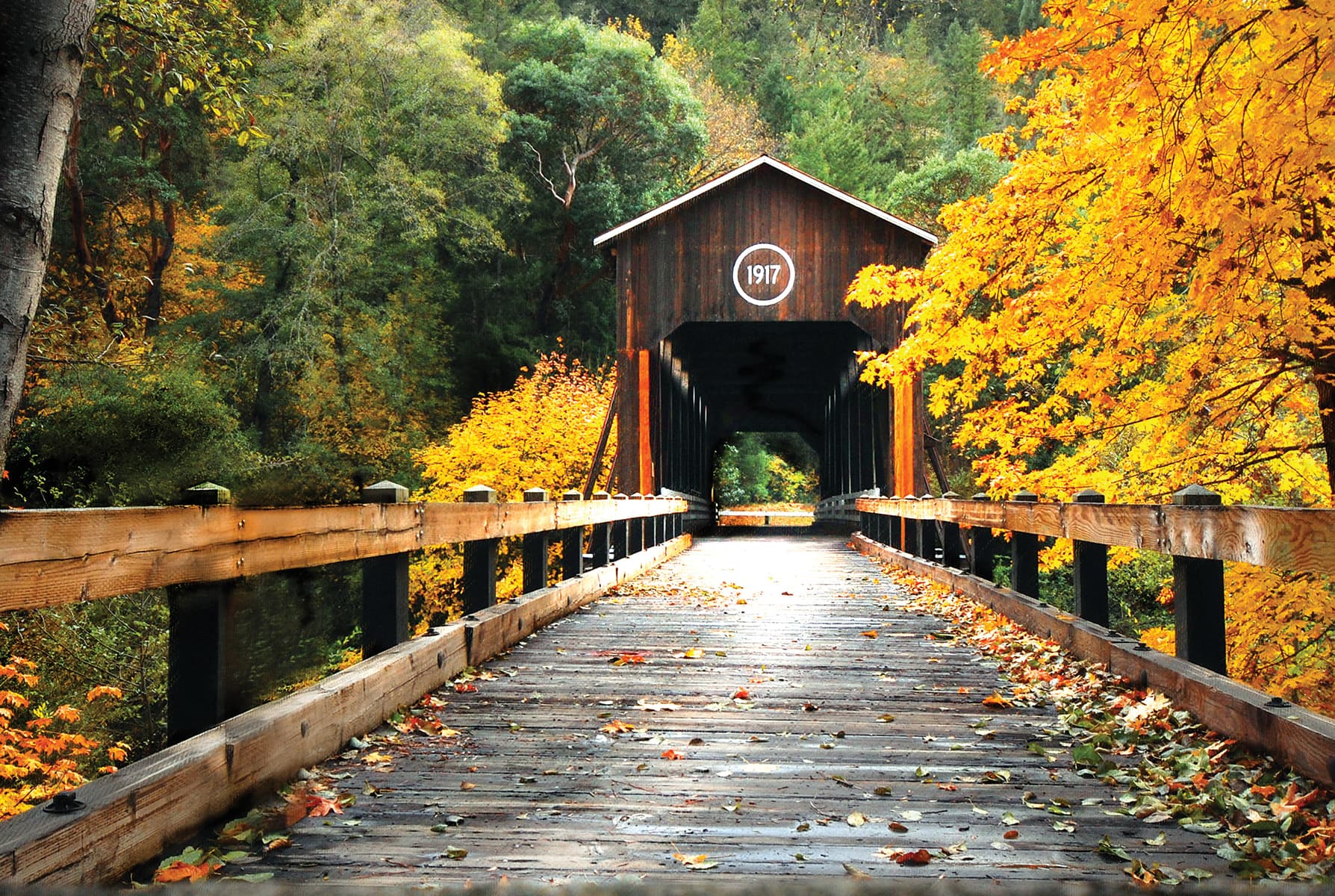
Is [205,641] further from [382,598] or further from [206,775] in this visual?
[382,598]

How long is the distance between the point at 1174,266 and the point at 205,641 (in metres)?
5.95

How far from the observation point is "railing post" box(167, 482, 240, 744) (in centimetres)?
300

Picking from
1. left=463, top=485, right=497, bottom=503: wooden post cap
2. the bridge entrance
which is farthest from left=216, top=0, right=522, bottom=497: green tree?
left=463, top=485, right=497, bottom=503: wooden post cap

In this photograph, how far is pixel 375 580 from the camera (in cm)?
457

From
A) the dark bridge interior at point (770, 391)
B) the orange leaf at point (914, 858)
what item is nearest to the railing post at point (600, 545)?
the orange leaf at point (914, 858)

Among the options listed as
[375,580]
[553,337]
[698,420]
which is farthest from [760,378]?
[375,580]

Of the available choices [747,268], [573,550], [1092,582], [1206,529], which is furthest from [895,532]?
[1206,529]

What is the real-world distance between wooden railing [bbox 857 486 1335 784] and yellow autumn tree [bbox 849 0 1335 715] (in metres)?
1.43

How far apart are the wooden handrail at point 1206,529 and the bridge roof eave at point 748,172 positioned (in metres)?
11.5

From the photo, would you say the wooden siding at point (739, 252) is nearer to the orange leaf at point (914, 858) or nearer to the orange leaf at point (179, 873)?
the orange leaf at point (914, 858)

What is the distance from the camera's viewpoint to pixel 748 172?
57.7 ft

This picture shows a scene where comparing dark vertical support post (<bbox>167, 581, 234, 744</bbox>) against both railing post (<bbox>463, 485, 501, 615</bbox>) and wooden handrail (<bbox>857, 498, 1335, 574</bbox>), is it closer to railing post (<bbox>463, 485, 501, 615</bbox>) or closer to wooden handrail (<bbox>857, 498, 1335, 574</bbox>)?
railing post (<bbox>463, 485, 501, 615</bbox>)

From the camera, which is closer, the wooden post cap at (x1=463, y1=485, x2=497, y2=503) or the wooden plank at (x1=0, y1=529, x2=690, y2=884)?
the wooden plank at (x1=0, y1=529, x2=690, y2=884)

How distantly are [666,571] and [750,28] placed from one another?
47.6 metres
